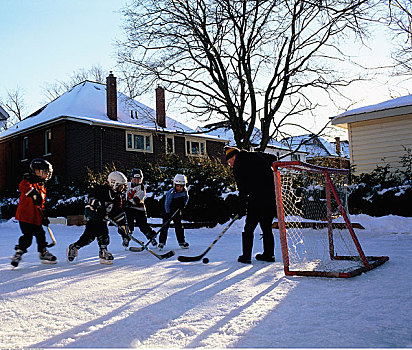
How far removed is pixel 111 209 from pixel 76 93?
24281mm

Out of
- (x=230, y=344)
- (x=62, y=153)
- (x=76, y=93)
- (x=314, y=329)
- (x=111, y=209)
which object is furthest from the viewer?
(x=76, y=93)

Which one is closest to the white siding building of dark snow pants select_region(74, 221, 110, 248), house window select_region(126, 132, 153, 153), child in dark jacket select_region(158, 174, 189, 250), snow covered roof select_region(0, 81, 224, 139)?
child in dark jacket select_region(158, 174, 189, 250)

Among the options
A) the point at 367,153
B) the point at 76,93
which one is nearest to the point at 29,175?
the point at 367,153

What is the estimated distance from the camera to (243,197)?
20.1ft

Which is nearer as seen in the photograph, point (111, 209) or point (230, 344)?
point (230, 344)

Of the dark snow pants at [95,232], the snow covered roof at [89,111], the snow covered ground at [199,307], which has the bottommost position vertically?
the snow covered ground at [199,307]

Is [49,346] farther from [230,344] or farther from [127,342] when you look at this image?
[230,344]

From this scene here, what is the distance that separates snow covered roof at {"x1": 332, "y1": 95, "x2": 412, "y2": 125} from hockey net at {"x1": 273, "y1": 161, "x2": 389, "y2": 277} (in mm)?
8228

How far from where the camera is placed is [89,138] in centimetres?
2436

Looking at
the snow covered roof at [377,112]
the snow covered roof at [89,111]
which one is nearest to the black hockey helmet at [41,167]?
the snow covered roof at [377,112]

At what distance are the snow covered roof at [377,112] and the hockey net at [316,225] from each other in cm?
823

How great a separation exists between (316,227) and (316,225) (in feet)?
0.25

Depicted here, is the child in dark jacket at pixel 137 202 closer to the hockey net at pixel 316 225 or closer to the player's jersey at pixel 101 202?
the player's jersey at pixel 101 202

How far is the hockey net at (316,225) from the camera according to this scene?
5198mm
